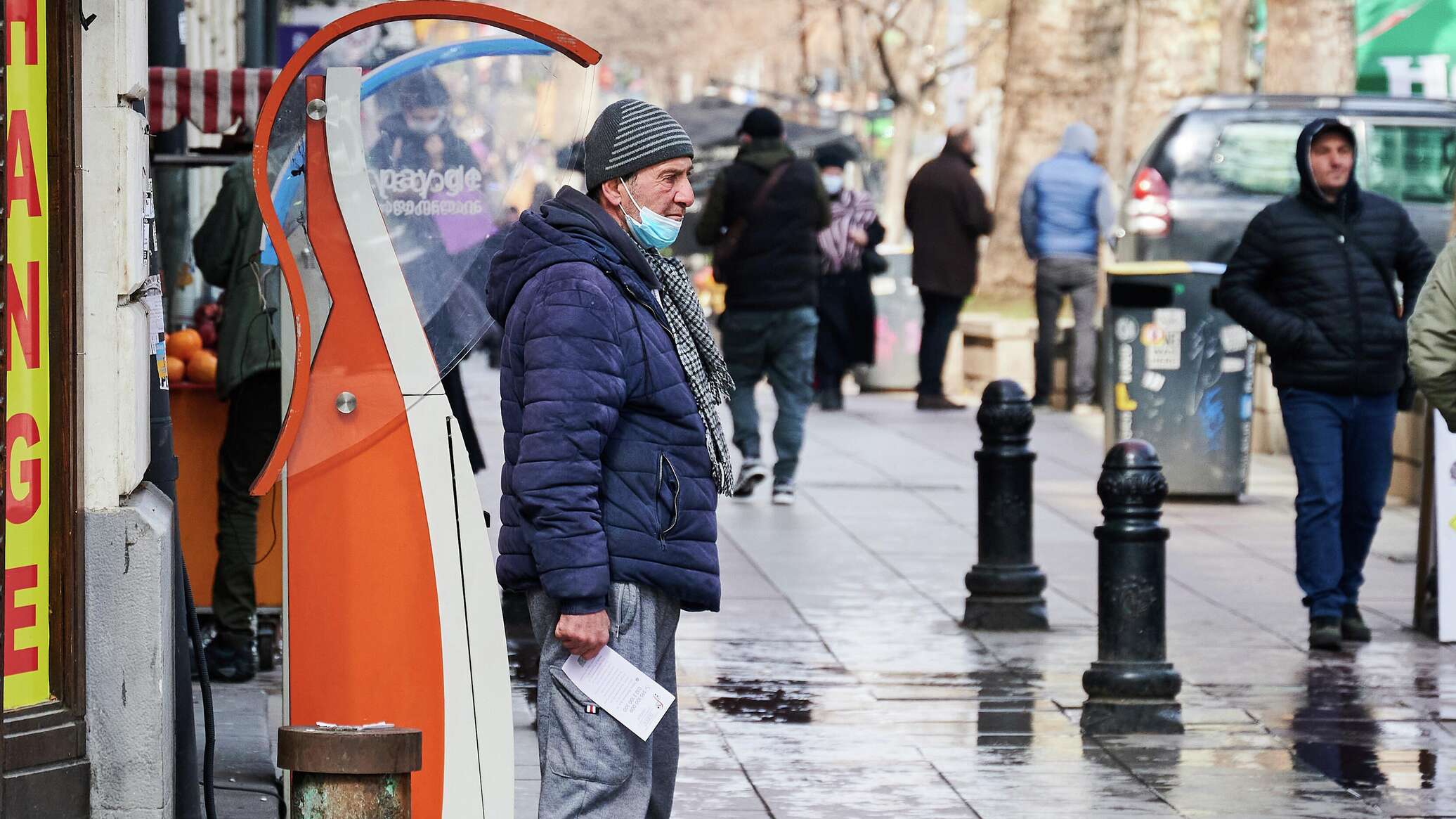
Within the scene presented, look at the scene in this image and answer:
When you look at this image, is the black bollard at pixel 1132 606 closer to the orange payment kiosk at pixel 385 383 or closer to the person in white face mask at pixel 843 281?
the orange payment kiosk at pixel 385 383

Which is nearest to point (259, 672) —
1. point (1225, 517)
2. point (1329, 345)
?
point (1329, 345)

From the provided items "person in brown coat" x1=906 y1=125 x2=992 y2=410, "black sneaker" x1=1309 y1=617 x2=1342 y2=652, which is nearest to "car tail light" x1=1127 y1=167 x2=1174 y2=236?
"person in brown coat" x1=906 y1=125 x2=992 y2=410

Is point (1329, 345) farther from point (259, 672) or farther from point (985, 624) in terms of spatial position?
point (259, 672)

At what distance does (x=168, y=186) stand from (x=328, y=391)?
5.95m

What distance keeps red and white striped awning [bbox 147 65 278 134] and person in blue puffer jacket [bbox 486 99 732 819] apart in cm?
348

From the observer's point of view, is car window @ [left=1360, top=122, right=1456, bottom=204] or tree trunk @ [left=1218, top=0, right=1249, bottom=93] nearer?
car window @ [left=1360, top=122, right=1456, bottom=204]

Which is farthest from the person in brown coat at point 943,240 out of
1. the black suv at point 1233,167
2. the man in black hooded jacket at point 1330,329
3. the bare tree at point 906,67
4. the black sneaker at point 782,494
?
the bare tree at point 906,67

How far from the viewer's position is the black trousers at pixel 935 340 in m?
17.8

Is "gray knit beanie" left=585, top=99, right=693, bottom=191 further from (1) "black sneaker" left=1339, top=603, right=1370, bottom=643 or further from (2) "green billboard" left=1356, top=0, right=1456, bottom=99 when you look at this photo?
(2) "green billboard" left=1356, top=0, right=1456, bottom=99

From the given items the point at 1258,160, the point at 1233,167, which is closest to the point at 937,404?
the point at 1233,167

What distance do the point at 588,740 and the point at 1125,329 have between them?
27.8ft

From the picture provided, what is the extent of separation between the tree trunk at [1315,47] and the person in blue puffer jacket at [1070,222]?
11.0 ft

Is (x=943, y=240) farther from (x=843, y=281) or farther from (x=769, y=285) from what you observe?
(x=769, y=285)

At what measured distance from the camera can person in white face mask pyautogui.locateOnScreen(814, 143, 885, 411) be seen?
1712cm
